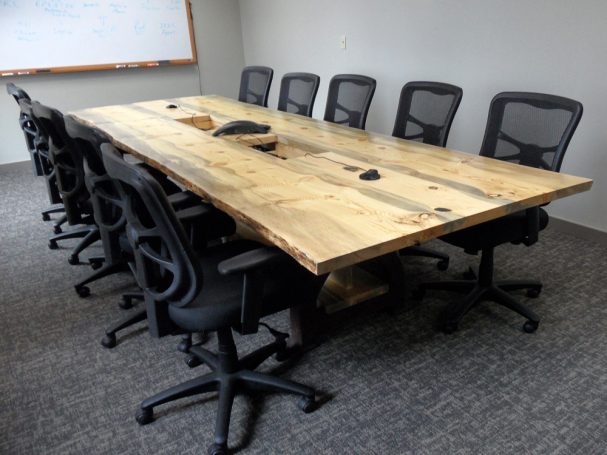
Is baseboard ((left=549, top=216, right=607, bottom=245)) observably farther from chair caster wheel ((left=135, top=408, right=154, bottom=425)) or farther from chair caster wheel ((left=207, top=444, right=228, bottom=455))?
chair caster wheel ((left=135, top=408, right=154, bottom=425))

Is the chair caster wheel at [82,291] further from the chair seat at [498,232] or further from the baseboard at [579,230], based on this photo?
the baseboard at [579,230]

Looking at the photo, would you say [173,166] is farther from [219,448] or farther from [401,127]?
[401,127]

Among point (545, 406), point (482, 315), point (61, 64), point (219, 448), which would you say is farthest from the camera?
point (61, 64)

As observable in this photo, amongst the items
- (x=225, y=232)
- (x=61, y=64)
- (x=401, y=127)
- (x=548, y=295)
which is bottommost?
(x=548, y=295)

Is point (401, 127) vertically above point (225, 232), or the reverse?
point (401, 127)

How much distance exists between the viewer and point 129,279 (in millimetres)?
2795

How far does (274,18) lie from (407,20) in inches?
79.5

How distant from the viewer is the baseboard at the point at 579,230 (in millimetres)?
3020

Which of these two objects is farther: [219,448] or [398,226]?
[219,448]

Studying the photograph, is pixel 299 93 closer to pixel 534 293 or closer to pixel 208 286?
pixel 534 293

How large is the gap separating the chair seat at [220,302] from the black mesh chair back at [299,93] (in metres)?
2.20

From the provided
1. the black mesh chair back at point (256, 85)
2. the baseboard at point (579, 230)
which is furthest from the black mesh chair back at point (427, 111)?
the black mesh chair back at point (256, 85)

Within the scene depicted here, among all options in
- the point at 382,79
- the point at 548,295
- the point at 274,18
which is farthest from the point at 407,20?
the point at 548,295

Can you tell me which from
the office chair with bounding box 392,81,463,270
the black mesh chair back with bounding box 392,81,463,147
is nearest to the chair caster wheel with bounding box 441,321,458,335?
the office chair with bounding box 392,81,463,270
